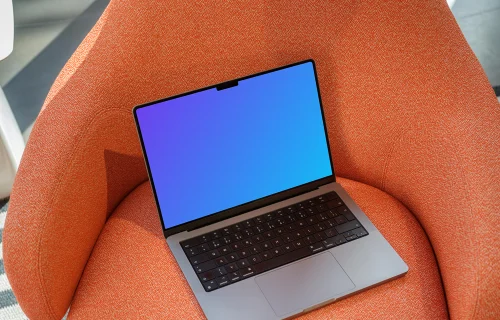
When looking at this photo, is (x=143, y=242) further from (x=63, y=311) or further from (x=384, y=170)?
(x=384, y=170)

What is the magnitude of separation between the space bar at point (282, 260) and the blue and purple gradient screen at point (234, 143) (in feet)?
A: 0.43

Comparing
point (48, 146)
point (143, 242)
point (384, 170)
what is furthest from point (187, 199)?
point (384, 170)

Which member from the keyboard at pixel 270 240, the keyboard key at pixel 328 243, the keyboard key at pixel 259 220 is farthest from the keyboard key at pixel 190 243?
the keyboard key at pixel 328 243

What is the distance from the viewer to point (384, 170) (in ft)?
3.72

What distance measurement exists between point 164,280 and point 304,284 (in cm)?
23

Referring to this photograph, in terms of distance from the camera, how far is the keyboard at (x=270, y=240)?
98 centimetres

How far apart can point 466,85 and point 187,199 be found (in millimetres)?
514

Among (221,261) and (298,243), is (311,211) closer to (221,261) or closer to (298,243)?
(298,243)

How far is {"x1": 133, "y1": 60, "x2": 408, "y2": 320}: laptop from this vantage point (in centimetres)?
96

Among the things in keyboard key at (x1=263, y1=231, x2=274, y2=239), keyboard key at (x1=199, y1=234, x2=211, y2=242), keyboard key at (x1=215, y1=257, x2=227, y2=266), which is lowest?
keyboard key at (x1=215, y1=257, x2=227, y2=266)

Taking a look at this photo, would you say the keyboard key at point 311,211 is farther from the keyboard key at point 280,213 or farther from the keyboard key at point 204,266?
the keyboard key at point 204,266

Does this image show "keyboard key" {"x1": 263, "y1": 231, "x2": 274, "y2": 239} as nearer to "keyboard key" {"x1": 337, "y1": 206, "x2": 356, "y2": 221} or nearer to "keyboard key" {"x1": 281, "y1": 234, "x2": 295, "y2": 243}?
"keyboard key" {"x1": 281, "y1": 234, "x2": 295, "y2": 243}

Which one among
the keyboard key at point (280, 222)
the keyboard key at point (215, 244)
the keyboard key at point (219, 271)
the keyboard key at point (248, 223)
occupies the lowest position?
the keyboard key at point (219, 271)

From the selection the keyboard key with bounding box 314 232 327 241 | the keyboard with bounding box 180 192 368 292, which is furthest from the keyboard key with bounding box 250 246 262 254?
the keyboard key with bounding box 314 232 327 241
